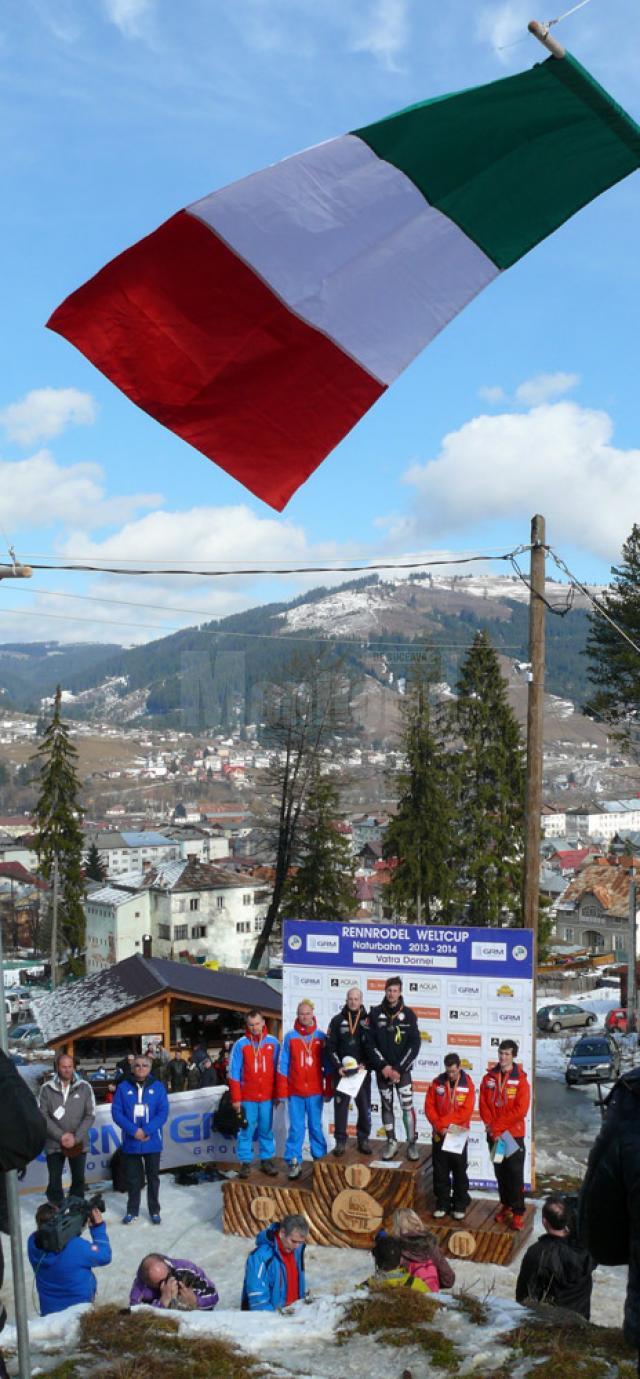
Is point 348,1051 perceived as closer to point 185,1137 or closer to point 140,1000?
point 185,1137

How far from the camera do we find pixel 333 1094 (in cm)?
1193

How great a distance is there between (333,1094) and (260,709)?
109ft

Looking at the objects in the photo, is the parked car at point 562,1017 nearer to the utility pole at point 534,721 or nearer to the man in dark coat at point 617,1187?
the utility pole at point 534,721

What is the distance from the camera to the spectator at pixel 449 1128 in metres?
10.9

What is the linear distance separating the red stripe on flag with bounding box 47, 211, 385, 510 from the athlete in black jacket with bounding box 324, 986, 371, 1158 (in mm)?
6524

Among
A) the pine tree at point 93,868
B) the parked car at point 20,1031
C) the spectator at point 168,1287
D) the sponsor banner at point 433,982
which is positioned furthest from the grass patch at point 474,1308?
the pine tree at point 93,868

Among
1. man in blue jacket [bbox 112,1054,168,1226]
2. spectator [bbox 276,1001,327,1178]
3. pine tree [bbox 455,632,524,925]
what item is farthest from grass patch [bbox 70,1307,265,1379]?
pine tree [bbox 455,632,524,925]

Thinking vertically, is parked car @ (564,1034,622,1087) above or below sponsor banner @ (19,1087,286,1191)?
below

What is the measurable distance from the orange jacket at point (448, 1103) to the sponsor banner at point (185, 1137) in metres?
3.14

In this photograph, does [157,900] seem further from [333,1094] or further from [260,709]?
[333,1094]

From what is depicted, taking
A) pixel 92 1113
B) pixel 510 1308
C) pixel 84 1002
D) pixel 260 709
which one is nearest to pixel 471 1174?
pixel 92 1113

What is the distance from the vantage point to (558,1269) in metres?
7.43

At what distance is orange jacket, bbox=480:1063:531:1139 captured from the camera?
11383mm

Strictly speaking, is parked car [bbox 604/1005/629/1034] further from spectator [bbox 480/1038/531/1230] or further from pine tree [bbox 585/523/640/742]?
spectator [bbox 480/1038/531/1230]
